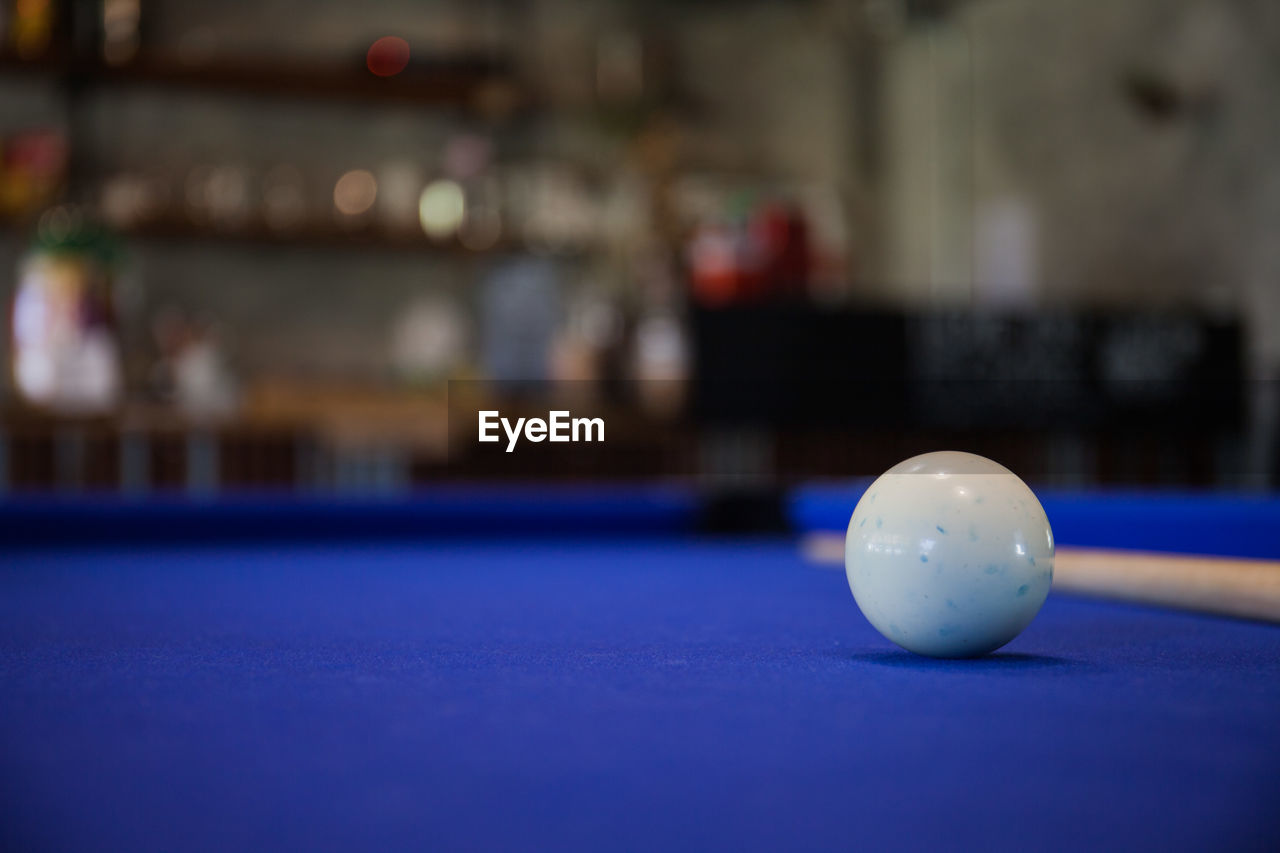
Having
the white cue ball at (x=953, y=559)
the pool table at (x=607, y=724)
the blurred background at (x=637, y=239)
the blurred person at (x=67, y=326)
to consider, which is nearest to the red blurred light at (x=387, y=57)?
the blurred background at (x=637, y=239)

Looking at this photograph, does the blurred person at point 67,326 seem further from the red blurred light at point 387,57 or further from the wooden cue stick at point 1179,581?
the wooden cue stick at point 1179,581

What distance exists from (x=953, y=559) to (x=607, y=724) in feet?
1.17

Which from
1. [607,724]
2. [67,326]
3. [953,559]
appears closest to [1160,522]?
[953,559]

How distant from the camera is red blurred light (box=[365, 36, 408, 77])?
543 cm

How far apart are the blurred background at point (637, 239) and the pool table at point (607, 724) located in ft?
9.44

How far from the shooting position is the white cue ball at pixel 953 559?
0.96 metres

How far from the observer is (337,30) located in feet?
18.4

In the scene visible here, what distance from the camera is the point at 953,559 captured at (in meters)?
0.95

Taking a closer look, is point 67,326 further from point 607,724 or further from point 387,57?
point 607,724

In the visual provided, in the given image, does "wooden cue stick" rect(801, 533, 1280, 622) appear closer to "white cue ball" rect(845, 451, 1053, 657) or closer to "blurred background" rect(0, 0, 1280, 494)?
"white cue ball" rect(845, 451, 1053, 657)

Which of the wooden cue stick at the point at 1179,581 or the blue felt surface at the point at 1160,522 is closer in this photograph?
the wooden cue stick at the point at 1179,581

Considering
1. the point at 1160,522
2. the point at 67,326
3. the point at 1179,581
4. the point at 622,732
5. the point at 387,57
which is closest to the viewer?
the point at 622,732

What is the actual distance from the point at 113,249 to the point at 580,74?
2330mm

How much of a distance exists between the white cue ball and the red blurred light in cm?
482
